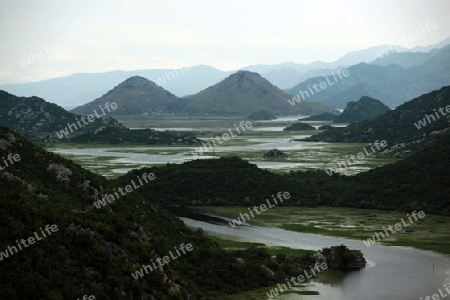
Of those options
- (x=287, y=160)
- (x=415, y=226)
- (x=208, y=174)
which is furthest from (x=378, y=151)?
(x=415, y=226)

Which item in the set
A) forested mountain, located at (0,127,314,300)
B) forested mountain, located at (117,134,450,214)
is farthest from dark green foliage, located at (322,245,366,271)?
forested mountain, located at (117,134,450,214)

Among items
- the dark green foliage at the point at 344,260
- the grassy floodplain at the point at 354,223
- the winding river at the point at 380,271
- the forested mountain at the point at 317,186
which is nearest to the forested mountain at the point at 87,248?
the dark green foliage at the point at 344,260

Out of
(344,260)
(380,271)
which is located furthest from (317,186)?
(380,271)

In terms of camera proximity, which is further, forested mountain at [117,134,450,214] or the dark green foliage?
forested mountain at [117,134,450,214]

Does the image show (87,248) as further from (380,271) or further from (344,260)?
(380,271)

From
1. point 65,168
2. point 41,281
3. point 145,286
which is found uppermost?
point 65,168

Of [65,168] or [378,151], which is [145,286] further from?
[378,151]

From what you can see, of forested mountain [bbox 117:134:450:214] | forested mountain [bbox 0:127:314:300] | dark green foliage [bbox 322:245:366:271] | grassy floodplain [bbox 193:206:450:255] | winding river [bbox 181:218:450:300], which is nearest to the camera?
forested mountain [bbox 0:127:314:300]

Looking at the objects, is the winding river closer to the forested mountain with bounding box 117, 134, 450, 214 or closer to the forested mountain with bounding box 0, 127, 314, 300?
the forested mountain with bounding box 0, 127, 314, 300
